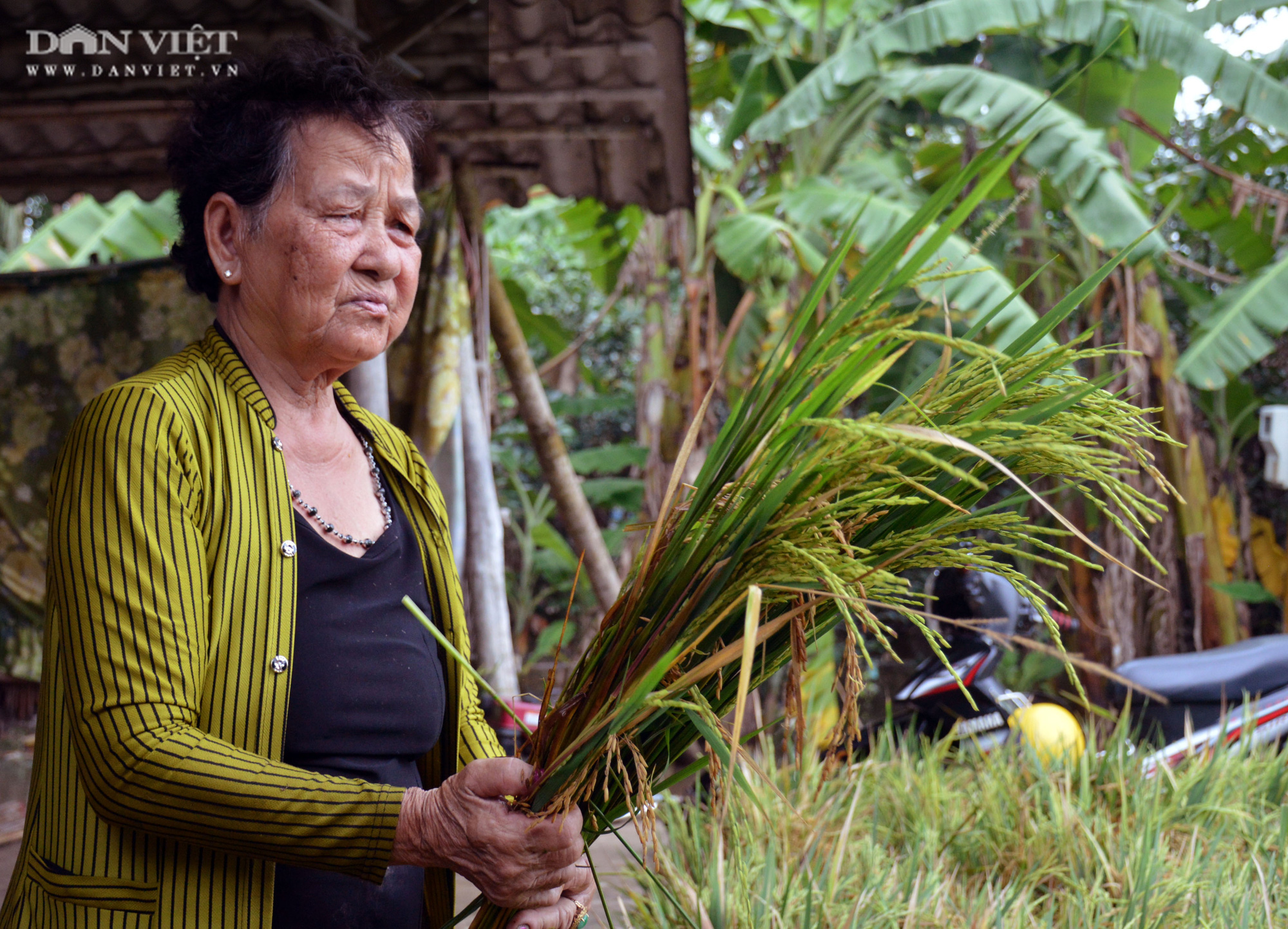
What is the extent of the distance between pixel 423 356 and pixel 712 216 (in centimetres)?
283

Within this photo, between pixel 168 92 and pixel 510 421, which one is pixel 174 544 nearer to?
pixel 168 92

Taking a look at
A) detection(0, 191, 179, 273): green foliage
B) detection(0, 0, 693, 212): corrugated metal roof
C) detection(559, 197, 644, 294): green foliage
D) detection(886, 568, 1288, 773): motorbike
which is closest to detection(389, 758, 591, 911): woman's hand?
detection(0, 0, 693, 212): corrugated metal roof

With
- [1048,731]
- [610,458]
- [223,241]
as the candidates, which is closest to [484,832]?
[223,241]

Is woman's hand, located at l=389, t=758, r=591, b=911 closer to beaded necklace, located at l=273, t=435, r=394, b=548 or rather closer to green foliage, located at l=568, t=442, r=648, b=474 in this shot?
beaded necklace, located at l=273, t=435, r=394, b=548

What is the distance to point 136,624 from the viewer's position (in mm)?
1016

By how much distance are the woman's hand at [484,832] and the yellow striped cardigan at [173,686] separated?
0.09 feet

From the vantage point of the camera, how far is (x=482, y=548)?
3.94m

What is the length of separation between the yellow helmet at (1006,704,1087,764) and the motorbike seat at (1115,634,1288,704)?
10.7 inches

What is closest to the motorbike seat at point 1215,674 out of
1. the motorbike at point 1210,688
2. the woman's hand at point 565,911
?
the motorbike at point 1210,688

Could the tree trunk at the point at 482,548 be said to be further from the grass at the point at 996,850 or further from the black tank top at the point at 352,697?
the black tank top at the point at 352,697

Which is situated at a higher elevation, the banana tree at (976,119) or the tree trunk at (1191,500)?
the banana tree at (976,119)

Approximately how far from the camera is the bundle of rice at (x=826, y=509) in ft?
3.04

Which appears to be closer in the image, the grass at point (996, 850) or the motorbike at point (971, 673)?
the grass at point (996, 850)

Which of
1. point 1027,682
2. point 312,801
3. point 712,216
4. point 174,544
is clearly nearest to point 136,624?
point 174,544
